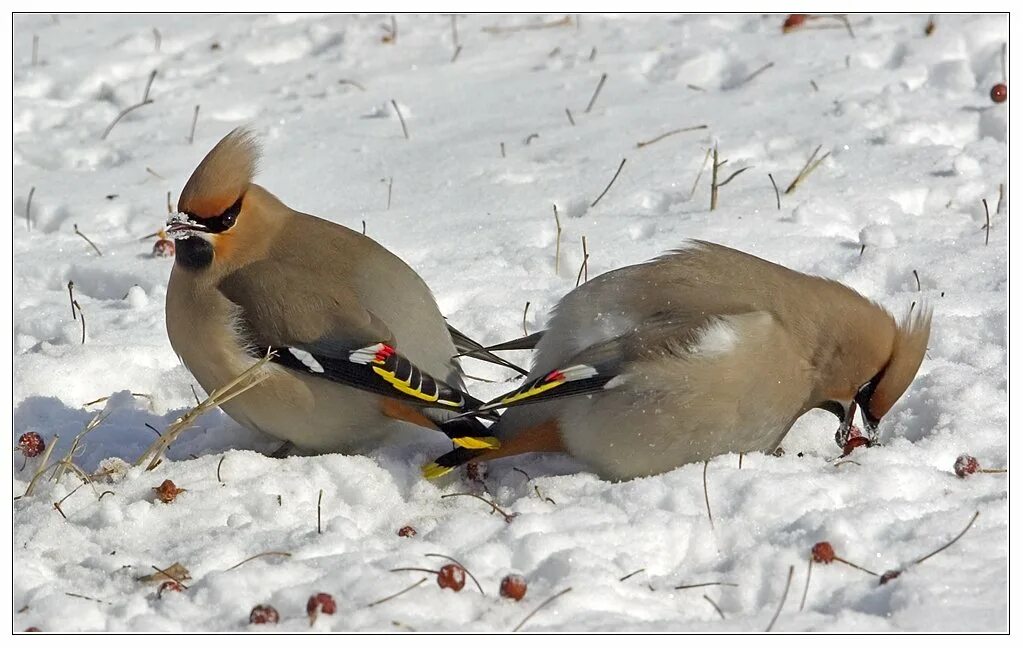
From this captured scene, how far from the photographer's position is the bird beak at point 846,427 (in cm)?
409

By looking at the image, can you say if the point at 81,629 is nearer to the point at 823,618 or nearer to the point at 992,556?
the point at 823,618

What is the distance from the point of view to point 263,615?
321 cm

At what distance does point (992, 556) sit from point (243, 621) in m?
1.81

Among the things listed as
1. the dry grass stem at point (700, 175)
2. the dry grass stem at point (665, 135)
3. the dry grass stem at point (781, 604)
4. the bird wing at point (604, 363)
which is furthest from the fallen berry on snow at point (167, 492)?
the dry grass stem at point (665, 135)

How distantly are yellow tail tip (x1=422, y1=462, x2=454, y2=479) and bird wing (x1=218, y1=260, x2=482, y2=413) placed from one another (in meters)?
0.17

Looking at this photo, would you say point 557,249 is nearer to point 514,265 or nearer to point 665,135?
point 514,265

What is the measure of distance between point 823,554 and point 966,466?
2.31ft

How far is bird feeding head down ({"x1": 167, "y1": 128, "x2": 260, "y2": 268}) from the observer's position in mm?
4203

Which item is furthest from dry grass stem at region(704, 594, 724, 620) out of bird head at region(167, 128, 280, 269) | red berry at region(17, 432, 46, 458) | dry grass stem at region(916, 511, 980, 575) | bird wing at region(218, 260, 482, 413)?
red berry at region(17, 432, 46, 458)

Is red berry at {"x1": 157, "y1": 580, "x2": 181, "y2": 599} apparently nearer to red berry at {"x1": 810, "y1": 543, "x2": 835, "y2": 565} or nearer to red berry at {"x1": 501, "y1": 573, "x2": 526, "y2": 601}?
red berry at {"x1": 501, "y1": 573, "x2": 526, "y2": 601}

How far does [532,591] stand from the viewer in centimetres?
333

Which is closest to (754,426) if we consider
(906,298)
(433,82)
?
(906,298)

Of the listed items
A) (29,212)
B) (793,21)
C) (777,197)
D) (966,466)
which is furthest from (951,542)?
(793,21)

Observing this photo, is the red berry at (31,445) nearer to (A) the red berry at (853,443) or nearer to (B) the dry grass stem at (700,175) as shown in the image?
(A) the red berry at (853,443)
